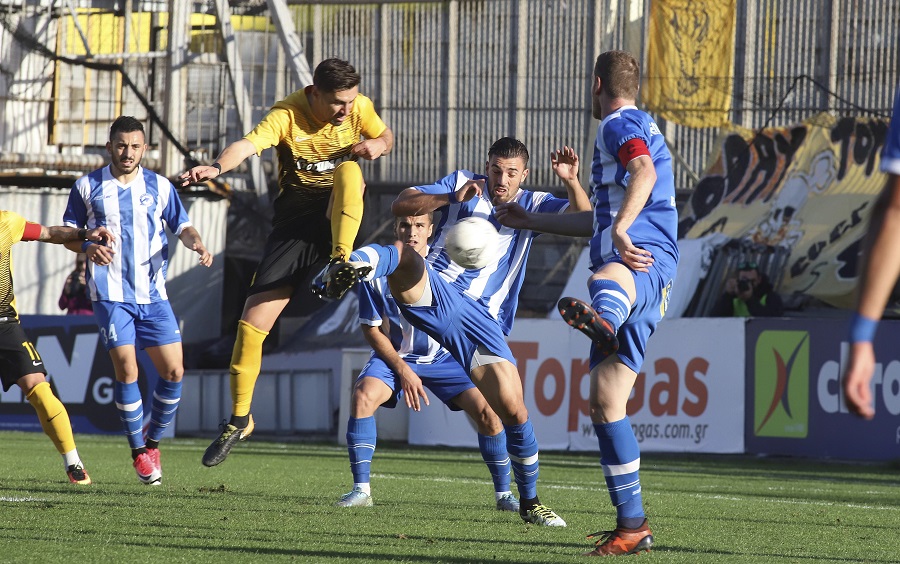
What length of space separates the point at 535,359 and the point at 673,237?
9.03m

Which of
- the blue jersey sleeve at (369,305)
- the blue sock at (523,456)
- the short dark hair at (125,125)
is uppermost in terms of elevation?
the short dark hair at (125,125)

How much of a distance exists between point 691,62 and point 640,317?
1303cm

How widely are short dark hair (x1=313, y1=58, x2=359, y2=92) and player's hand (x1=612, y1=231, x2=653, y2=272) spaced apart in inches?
89.0

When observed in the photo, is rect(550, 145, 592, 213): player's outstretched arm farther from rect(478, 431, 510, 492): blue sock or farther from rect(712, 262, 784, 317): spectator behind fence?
rect(712, 262, 784, 317): spectator behind fence

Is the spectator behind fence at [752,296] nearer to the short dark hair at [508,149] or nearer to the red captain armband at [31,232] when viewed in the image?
the short dark hair at [508,149]

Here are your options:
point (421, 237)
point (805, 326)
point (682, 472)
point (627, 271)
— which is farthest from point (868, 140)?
point (627, 271)

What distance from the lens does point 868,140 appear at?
53.6 feet

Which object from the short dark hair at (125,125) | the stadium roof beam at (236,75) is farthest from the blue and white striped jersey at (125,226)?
the stadium roof beam at (236,75)

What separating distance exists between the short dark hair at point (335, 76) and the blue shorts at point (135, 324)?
2.02 m

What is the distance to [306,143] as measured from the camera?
23.9ft

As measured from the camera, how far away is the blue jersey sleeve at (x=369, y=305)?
24.0 feet

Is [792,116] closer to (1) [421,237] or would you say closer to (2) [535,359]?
(2) [535,359]

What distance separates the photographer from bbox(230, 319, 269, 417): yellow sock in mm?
7391

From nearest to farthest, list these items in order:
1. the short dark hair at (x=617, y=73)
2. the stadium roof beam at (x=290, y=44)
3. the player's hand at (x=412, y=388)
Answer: the short dark hair at (x=617, y=73), the player's hand at (x=412, y=388), the stadium roof beam at (x=290, y=44)
